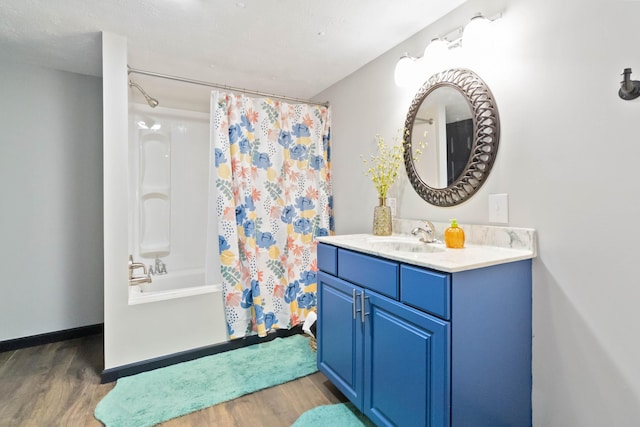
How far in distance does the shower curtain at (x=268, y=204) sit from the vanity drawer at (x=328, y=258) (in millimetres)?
758

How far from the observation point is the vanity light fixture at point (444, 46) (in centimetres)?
146

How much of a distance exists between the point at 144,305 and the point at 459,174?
84.5 inches

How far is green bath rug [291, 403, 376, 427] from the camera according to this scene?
5.15 ft

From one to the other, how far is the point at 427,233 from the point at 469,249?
30cm

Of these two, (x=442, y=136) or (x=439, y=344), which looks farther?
(x=442, y=136)

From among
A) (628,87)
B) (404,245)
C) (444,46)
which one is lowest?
(404,245)

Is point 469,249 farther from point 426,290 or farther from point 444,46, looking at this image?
point 444,46

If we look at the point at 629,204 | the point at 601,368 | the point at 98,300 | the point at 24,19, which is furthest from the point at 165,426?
the point at 24,19

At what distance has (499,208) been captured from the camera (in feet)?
4.89

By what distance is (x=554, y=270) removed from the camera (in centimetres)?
129

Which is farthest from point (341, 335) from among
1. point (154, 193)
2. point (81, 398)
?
point (154, 193)

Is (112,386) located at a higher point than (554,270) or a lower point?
lower

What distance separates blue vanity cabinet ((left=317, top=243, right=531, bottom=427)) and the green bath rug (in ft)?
0.36

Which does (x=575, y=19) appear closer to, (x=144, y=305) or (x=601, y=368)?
(x=601, y=368)
